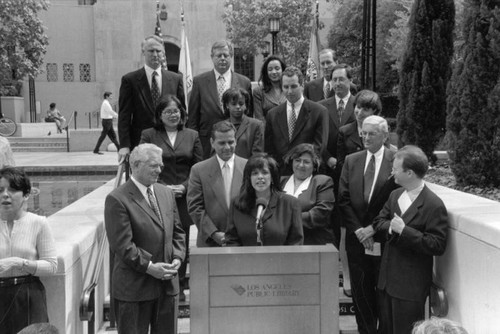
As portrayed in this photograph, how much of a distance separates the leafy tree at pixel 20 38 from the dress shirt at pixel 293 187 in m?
22.3

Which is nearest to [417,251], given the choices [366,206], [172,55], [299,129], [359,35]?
[366,206]

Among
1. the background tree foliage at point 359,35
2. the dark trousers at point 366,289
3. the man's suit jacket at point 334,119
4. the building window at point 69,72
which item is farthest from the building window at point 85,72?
the dark trousers at point 366,289

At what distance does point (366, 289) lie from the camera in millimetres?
5309

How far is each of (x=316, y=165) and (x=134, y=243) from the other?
1887mm

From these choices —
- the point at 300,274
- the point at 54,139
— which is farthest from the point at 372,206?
the point at 54,139

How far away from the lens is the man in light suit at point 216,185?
5238 mm

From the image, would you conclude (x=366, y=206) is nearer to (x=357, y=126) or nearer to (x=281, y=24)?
(x=357, y=126)

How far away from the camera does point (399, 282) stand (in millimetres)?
4676

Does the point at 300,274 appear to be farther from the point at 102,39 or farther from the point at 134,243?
the point at 102,39

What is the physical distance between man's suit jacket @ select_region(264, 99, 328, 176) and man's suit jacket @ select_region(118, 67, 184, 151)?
3.95 ft

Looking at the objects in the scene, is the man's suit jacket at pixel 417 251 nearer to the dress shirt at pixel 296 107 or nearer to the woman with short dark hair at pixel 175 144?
the dress shirt at pixel 296 107

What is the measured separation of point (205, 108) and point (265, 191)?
7.60ft

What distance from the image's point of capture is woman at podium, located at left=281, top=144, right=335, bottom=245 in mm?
5379

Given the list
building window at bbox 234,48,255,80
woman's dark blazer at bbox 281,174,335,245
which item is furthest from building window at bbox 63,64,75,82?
woman's dark blazer at bbox 281,174,335,245
